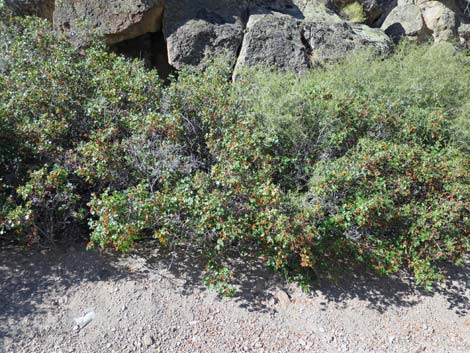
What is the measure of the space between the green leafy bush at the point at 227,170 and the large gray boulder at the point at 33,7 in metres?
2.12

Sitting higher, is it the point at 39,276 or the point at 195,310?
the point at 39,276

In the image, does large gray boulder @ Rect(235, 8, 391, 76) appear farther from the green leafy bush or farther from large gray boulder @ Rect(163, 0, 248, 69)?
the green leafy bush

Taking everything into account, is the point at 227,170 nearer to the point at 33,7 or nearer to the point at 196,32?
the point at 196,32

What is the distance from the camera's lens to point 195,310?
318cm

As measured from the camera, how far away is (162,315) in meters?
3.12

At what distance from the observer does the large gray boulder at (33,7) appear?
6.04 m

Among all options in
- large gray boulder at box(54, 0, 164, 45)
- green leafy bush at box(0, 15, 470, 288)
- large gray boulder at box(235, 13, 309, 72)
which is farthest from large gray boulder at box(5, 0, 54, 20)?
large gray boulder at box(235, 13, 309, 72)

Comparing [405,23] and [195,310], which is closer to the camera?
[195,310]

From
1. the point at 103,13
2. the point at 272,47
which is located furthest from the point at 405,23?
the point at 103,13

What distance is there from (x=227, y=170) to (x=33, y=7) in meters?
5.14

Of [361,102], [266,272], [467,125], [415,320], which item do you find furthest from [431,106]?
[266,272]

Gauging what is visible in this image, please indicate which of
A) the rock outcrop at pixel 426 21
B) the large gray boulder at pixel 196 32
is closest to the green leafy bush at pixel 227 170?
the large gray boulder at pixel 196 32

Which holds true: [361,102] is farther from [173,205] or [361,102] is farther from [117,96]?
[117,96]

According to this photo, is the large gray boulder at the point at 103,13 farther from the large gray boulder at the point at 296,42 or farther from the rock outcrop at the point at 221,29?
the large gray boulder at the point at 296,42
